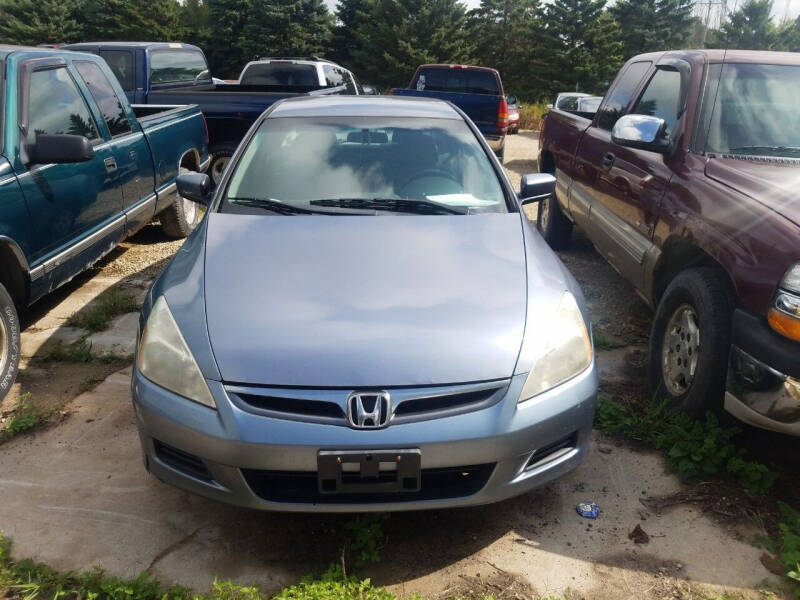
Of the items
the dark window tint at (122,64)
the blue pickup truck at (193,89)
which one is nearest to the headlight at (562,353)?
the blue pickup truck at (193,89)

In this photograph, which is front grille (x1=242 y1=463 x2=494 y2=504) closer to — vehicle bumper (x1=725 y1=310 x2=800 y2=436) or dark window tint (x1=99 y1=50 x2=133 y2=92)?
vehicle bumper (x1=725 y1=310 x2=800 y2=436)

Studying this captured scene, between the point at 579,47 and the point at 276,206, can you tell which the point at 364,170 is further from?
the point at 579,47

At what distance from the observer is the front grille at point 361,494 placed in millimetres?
2342

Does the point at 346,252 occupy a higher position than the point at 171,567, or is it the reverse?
the point at 346,252

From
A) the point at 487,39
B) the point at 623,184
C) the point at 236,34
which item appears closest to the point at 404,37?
the point at 487,39

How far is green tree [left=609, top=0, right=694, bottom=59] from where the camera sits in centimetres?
4066

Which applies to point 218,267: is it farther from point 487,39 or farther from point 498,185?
point 487,39

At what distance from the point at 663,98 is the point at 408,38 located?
38.4m

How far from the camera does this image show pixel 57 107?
464 cm

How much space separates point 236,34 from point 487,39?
49.2 ft

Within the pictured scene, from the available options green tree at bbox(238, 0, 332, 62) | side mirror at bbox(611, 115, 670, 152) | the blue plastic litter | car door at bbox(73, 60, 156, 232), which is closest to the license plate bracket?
the blue plastic litter

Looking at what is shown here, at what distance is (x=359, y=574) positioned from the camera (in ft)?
8.15

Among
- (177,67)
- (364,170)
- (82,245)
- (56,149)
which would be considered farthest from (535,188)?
(177,67)

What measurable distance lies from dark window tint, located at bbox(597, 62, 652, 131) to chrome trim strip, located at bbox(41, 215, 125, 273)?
373cm
